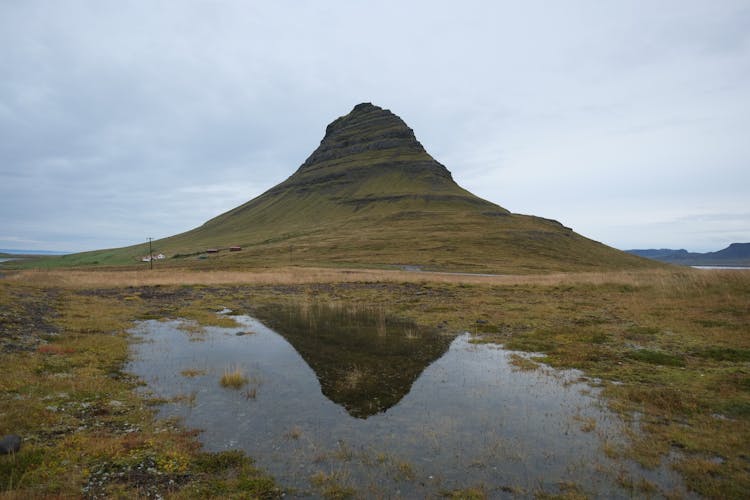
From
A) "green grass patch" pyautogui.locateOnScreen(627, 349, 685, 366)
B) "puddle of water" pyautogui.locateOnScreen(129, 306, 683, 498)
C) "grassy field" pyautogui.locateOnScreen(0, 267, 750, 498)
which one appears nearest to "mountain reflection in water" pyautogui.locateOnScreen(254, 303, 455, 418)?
"puddle of water" pyautogui.locateOnScreen(129, 306, 683, 498)

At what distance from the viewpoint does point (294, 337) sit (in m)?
24.7

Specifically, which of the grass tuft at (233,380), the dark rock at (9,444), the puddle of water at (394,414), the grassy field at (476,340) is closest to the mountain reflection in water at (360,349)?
the puddle of water at (394,414)

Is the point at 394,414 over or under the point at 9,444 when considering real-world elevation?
under

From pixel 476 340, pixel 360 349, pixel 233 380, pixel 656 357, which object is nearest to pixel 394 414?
pixel 233 380

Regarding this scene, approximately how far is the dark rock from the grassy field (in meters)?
0.29

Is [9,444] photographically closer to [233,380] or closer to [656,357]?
[233,380]

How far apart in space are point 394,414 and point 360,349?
8.72 metres

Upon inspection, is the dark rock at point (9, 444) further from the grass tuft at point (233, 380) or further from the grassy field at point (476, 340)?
the grass tuft at point (233, 380)

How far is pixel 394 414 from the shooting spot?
13055 mm

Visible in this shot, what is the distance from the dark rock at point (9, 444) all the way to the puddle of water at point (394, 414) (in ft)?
12.1

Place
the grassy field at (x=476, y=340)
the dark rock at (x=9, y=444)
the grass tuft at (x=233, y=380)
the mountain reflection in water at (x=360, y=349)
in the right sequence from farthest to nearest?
the grass tuft at (x=233, y=380) → the mountain reflection in water at (x=360, y=349) → the dark rock at (x=9, y=444) → the grassy field at (x=476, y=340)

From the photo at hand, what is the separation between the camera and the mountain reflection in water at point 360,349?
49.3 feet

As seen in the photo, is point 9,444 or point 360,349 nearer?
point 9,444

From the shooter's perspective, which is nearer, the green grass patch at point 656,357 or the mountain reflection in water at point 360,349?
the mountain reflection in water at point 360,349
